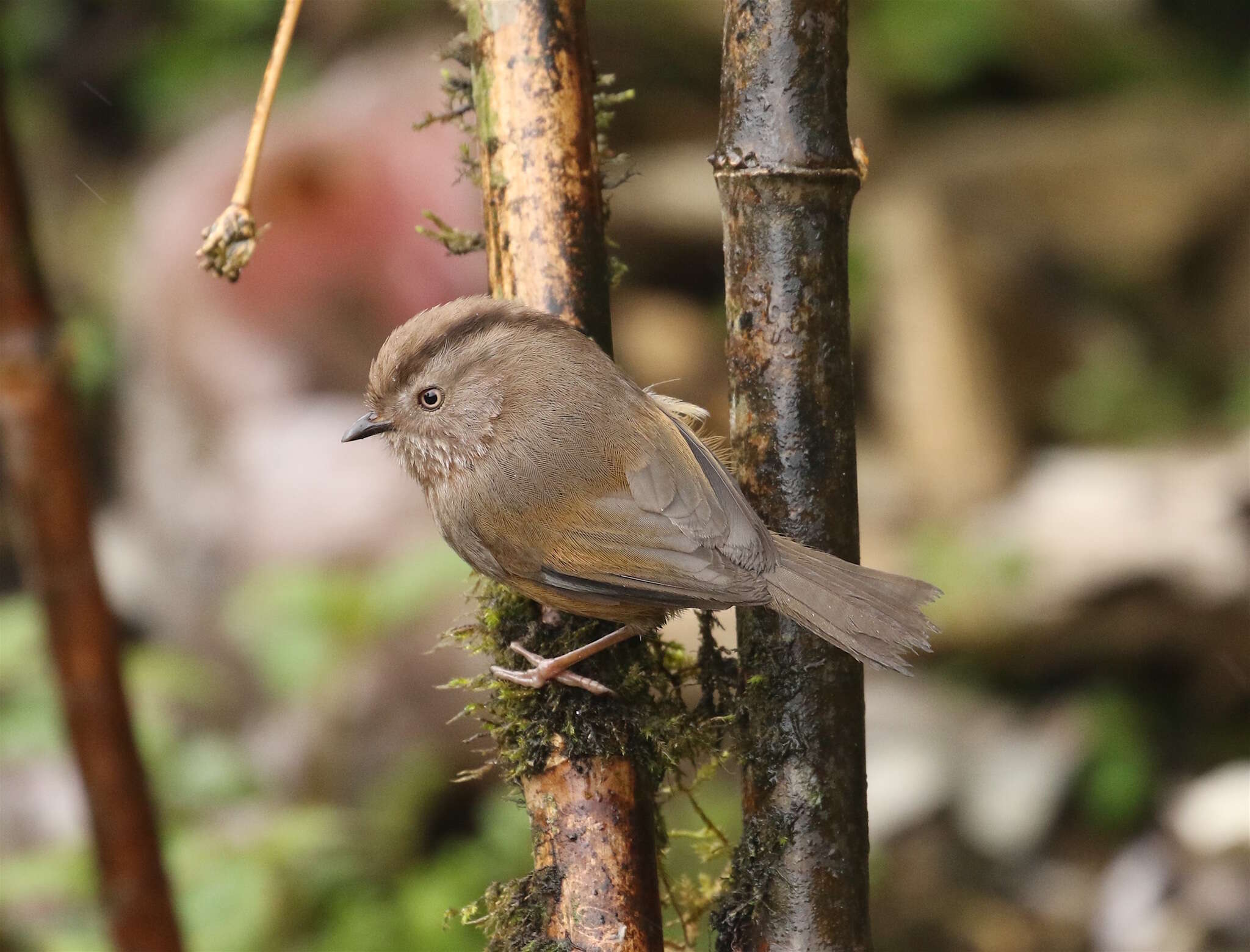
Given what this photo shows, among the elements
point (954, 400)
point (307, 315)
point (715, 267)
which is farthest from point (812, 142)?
point (715, 267)

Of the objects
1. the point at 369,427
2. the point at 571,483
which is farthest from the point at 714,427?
the point at 571,483

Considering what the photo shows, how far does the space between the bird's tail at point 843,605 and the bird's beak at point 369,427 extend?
1.13 metres

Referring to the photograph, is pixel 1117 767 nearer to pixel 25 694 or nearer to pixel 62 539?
pixel 25 694

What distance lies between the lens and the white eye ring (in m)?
2.75

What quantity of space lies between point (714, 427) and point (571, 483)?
16.7 feet

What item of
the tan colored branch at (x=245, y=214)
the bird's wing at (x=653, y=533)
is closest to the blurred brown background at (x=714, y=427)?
the tan colored branch at (x=245, y=214)

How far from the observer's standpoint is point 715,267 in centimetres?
834

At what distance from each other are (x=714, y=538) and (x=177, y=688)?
281cm

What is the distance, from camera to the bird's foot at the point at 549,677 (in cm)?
212

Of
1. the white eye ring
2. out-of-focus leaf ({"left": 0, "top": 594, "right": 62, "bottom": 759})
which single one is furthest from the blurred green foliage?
the white eye ring

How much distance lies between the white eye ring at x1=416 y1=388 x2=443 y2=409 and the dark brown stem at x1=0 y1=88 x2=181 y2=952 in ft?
3.02

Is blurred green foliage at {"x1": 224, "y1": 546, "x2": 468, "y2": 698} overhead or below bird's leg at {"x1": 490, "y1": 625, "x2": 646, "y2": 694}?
below

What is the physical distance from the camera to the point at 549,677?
85.0 inches

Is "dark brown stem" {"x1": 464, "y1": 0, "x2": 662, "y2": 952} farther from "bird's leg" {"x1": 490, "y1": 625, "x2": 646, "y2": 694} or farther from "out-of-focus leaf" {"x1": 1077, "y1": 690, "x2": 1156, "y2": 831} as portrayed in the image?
"out-of-focus leaf" {"x1": 1077, "y1": 690, "x2": 1156, "y2": 831}
